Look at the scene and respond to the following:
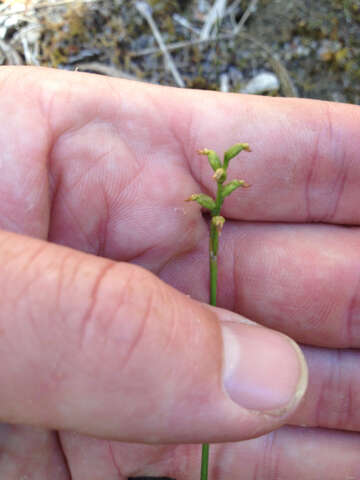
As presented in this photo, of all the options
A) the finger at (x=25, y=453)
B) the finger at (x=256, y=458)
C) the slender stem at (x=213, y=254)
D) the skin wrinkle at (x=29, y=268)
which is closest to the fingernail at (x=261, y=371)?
the slender stem at (x=213, y=254)

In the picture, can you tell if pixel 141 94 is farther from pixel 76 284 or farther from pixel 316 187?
pixel 76 284

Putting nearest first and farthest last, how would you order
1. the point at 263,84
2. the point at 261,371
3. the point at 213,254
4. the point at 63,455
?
the point at 261,371 < the point at 213,254 < the point at 63,455 < the point at 263,84

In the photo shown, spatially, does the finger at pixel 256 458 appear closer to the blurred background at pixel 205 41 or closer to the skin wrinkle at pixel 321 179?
the skin wrinkle at pixel 321 179

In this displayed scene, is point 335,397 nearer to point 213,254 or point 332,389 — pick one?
point 332,389

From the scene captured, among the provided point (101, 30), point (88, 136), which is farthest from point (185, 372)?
point (101, 30)

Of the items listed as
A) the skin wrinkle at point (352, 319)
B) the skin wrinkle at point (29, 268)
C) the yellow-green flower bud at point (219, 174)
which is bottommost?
the skin wrinkle at point (352, 319)

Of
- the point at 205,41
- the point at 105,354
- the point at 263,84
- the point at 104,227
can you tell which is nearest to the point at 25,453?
the point at 104,227
